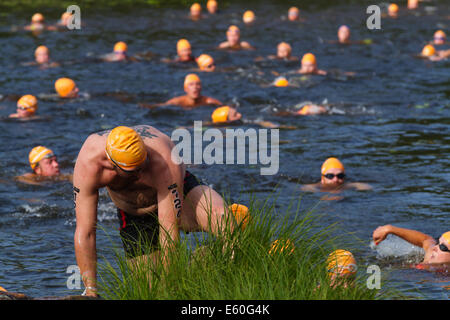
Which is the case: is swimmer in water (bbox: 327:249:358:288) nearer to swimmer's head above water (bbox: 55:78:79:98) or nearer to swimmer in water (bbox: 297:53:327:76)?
swimmer's head above water (bbox: 55:78:79:98)

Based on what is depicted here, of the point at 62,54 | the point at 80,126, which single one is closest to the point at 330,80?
the point at 80,126

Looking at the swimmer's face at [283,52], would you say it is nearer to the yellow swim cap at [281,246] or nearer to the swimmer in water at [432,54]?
the swimmer in water at [432,54]

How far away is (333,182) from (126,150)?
262 inches

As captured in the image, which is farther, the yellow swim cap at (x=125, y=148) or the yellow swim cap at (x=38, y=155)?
the yellow swim cap at (x=38, y=155)

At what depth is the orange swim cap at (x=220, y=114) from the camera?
1614 centimetres

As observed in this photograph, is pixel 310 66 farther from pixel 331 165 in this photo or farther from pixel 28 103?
pixel 331 165

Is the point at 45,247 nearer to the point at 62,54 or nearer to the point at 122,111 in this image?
the point at 122,111

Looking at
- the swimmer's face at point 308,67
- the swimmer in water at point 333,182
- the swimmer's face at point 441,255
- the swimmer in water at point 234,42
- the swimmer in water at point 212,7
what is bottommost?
the swimmer's face at point 441,255

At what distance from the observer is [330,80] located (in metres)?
20.1

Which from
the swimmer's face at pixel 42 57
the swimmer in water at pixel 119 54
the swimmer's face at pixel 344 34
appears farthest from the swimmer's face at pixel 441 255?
the swimmer's face at pixel 344 34

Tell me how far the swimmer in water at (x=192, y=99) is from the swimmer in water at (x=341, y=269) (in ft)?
36.9

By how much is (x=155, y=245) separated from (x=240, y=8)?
2666cm

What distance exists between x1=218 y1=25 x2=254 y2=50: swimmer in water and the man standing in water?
17594 millimetres

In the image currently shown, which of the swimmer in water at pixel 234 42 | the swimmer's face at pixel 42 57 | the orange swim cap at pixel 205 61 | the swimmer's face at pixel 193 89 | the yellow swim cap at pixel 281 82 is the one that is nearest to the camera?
the swimmer's face at pixel 193 89
